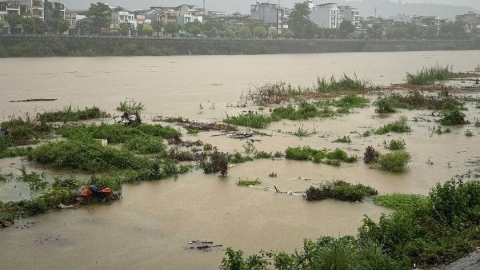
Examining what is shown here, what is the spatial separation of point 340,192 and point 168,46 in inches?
1399

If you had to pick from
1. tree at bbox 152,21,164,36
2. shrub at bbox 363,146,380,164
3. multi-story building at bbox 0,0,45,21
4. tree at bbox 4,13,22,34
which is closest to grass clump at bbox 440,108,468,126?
shrub at bbox 363,146,380,164

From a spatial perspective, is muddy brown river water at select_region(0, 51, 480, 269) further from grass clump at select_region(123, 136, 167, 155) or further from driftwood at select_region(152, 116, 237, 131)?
grass clump at select_region(123, 136, 167, 155)

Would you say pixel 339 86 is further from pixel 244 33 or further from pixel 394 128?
pixel 244 33

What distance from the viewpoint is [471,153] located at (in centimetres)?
939

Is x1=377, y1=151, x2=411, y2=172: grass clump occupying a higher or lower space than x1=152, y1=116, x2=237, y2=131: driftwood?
lower

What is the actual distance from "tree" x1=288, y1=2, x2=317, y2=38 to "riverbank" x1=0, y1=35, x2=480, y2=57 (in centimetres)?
278

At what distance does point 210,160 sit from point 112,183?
5.76ft

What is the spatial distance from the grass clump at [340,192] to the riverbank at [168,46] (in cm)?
2907

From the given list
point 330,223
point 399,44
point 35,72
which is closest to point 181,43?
point 35,72

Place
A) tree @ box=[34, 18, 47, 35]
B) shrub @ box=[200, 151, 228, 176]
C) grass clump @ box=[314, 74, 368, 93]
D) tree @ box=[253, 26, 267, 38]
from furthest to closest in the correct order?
1. tree @ box=[253, 26, 267, 38]
2. tree @ box=[34, 18, 47, 35]
3. grass clump @ box=[314, 74, 368, 93]
4. shrub @ box=[200, 151, 228, 176]

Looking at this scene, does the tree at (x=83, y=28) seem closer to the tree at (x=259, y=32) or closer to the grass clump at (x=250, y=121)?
the tree at (x=259, y=32)

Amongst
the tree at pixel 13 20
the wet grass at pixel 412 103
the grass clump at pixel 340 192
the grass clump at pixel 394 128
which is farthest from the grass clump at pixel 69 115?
the tree at pixel 13 20

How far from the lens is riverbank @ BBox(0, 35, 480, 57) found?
33406 millimetres

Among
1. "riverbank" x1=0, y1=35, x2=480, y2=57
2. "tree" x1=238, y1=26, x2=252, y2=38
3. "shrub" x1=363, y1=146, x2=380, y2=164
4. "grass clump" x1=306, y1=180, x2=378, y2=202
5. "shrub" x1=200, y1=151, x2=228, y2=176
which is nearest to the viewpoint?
"grass clump" x1=306, y1=180, x2=378, y2=202
